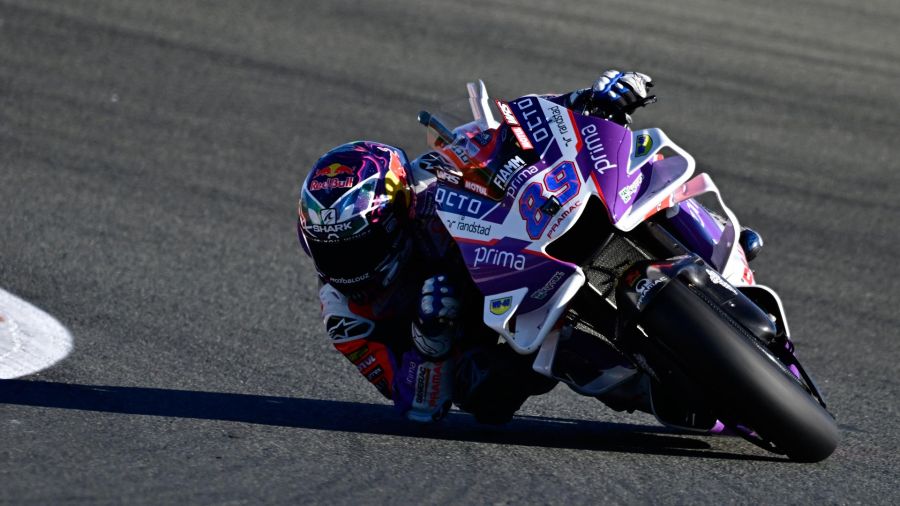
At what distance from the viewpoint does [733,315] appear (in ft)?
13.3

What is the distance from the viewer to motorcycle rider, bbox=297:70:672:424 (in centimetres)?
464

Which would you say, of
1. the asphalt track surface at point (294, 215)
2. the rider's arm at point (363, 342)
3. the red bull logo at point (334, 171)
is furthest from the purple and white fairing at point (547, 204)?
the rider's arm at point (363, 342)

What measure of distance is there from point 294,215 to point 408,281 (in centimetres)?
319

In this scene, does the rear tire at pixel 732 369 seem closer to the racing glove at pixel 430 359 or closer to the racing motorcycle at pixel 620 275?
the racing motorcycle at pixel 620 275

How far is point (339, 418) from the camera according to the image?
16.6ft

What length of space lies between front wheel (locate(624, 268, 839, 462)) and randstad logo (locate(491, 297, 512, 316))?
47cm

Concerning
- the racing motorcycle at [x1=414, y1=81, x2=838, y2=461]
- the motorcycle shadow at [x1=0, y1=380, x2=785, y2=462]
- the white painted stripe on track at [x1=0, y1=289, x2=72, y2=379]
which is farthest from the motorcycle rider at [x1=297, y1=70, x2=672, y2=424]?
the white painted stripe on track at [x1=0, y1=289, x2=72, y2=379]

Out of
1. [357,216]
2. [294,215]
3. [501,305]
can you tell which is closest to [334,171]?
[357,216]

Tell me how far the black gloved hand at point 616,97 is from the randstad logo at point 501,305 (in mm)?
867

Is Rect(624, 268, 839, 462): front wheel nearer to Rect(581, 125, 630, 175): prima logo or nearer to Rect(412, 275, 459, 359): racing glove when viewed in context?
Rect(581, 125, 630, 175): prima logo

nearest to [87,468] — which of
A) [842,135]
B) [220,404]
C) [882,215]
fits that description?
[220,404]

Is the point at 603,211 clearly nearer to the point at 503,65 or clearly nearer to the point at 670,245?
the point at 670,245

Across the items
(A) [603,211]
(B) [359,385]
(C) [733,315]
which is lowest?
(B) [359,385]

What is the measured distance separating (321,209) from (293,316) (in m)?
1.99
